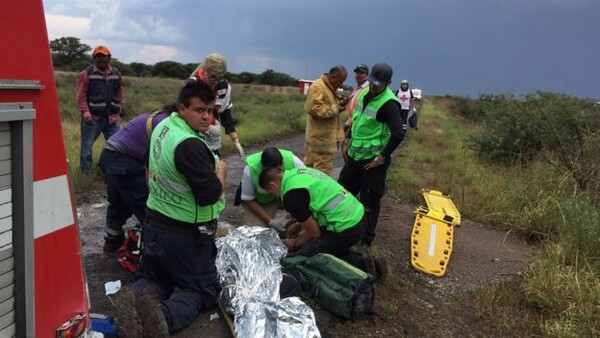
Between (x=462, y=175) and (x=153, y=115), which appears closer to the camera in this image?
(x=153, y=115)

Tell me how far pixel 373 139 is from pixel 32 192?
3614 millimetres

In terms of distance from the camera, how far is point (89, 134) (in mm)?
Answer: 6289

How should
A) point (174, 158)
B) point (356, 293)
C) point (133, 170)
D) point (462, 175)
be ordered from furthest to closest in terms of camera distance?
point (462, 175) < point (133, 170) < point (356, 293) < point (174, 158)

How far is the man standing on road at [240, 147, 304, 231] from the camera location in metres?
4.13

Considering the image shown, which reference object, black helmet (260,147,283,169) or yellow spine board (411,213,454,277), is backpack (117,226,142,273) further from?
yellow spine board (411,213,454,277)

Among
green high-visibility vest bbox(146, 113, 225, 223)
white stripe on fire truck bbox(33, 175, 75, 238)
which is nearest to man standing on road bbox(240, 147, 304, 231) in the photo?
green high-visibility vest bbox(146, 113, 225, 223)

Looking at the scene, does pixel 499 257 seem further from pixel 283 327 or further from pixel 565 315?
pixel 283 327

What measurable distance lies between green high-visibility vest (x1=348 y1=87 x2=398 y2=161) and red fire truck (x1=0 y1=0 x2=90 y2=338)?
341 cm

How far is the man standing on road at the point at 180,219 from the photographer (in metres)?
2.82

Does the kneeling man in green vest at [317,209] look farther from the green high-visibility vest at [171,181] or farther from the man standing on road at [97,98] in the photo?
the man standing on road at [97,98]

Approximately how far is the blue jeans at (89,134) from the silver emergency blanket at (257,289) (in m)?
3.08

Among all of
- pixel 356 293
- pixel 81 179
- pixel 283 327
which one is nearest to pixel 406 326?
pixel 356 293

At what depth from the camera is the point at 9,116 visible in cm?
149

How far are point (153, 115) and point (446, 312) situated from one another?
282 cm
